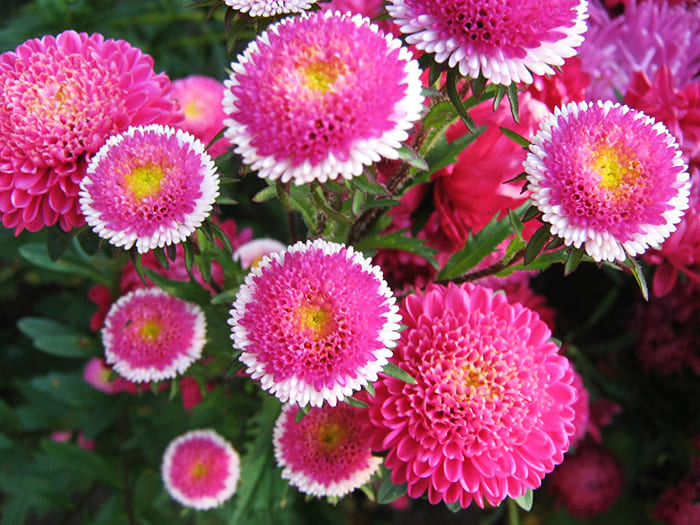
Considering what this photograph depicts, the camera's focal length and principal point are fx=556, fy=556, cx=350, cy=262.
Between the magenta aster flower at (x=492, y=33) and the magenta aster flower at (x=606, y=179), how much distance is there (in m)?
0.07

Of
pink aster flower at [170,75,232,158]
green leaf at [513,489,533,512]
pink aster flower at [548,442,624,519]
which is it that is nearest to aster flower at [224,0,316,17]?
pink aster flower at [170,75,232,158]

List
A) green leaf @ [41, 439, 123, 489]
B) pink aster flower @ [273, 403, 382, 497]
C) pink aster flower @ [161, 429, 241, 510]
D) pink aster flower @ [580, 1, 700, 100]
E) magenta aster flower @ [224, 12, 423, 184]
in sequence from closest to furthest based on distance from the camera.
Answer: magenta aster flower @ [224, 12, 423, 184] → pink aster flower @ [273, 403, 382, 497] → pink aster flower @ [161, 429, 241, 510] → pink aster flower @ [580, 1, 700, 100] → green leaf @ [41, 439, 123, 489]

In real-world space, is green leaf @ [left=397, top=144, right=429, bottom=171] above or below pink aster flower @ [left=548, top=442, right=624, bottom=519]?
above

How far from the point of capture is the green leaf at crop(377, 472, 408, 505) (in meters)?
0.59

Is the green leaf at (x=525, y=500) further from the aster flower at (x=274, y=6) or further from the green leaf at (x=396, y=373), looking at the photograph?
the aster flower at (x=274, y=6)

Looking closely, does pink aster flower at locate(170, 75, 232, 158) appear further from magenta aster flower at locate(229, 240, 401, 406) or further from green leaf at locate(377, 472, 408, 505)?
green leaf at locate(377, 472, 408, 505)

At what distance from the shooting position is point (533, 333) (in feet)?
1.98

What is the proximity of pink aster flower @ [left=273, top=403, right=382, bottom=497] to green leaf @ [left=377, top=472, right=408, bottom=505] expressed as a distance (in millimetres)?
30

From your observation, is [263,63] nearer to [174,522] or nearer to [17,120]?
[17,120]

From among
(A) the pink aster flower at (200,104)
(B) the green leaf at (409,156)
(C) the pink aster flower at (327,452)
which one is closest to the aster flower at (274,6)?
(B) the green leaf at (409,156)

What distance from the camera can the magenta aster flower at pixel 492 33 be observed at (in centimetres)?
46

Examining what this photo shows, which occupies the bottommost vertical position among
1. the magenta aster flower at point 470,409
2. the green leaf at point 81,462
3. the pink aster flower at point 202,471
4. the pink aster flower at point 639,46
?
the green leaf at point 81,462

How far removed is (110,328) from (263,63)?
0.42m

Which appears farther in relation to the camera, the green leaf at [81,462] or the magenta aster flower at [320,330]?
the green leaf at [81,462]
